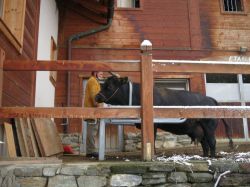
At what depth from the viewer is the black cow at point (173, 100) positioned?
5953 mm

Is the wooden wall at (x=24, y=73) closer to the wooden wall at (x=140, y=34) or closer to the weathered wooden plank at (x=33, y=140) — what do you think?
the weathered wooden plank at (x=33, y=140)

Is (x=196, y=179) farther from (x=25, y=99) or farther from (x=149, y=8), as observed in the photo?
(x=149, y=8)

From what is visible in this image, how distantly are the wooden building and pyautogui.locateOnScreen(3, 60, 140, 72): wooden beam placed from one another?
19.0 feet

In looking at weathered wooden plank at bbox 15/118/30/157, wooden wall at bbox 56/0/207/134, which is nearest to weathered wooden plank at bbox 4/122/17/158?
weathered wooden plank at bbox 15/118/30/157

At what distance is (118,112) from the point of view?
424 centimetres

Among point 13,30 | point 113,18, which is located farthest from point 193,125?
point 113,18

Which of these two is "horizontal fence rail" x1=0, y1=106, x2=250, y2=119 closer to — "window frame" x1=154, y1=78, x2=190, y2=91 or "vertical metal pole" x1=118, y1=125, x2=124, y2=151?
"vertical metal pole" x1=118, y1=125, x2=124, y2=151

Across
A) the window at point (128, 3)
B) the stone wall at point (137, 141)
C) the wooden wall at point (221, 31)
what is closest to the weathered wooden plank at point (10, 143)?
the stone wall at point (137, 141)

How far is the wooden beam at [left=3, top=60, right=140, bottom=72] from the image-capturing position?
435cm

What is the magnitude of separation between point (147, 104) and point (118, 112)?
1.19 feet

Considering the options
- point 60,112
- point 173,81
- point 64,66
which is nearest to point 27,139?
point 60,112

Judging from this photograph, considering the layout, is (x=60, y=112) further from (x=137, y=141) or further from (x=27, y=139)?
(x=137, y=141)

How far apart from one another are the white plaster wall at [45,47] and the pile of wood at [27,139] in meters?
2.28

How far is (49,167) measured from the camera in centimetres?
374
